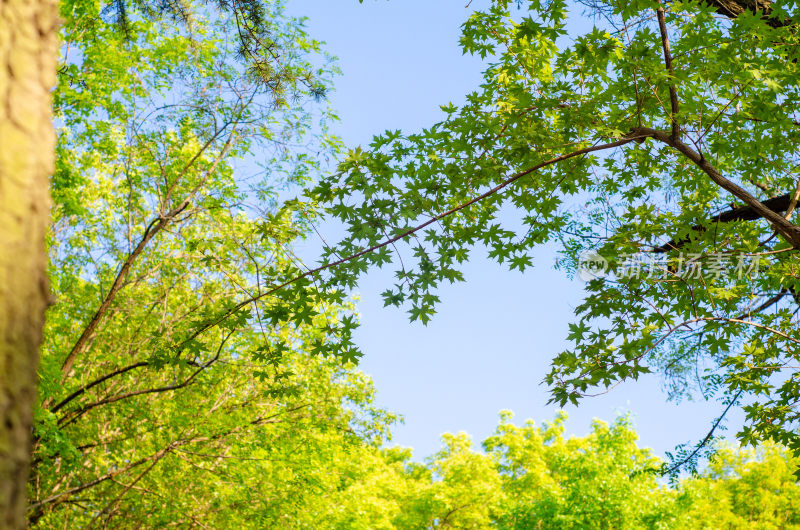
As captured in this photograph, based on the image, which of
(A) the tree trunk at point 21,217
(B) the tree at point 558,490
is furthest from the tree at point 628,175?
(B) the tree at point 558,490

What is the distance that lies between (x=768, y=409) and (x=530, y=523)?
1585 cm

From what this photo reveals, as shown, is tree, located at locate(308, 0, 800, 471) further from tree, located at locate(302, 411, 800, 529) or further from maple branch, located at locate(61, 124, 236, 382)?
tree, located at locate(302, 411, 800, 529)

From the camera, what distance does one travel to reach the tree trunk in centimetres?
138

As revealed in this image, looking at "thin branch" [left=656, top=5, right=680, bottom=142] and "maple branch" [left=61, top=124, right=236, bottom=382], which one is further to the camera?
"maple branch" [left=61, top=124, right=236, bottom=382]

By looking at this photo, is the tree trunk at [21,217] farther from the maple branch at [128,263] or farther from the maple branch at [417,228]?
the maple branch at [128,263]

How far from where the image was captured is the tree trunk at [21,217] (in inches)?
54.4

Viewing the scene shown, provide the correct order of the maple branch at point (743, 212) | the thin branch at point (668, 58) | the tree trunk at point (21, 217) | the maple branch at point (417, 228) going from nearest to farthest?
the tree trunk at point (21, 217) < the maple branch at point (417, 228) < the thin branch at point (668, 58) < the maple branch at point (743, 212)

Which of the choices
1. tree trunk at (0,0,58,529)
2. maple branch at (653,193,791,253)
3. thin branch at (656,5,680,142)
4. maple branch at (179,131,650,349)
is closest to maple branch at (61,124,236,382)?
maple branch at (179,131,650,349)

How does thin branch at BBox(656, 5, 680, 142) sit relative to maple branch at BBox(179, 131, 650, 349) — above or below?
above

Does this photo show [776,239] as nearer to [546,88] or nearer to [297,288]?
[546,88]

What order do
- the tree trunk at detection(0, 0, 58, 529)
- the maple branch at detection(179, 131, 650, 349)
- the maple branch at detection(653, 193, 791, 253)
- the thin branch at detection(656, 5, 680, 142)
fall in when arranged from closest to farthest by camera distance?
the tree trunk at detection(0, 0, 58, 529)
the maple branch at detection(179, 131, 650, 349)
the thin branch at detection(656, 5, 680, 142)
the maple branch at detection(653, 193, 791, 253)

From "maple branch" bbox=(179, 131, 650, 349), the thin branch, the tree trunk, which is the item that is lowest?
the tree trunk

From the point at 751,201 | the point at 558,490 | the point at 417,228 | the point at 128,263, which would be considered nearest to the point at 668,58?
the point at 751,201

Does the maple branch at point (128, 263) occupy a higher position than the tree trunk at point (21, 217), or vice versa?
the maple branch at point (128, 263)
